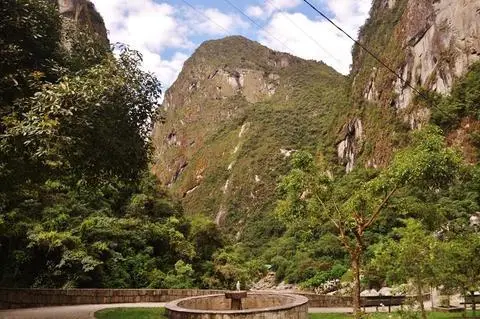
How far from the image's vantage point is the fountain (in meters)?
7.61

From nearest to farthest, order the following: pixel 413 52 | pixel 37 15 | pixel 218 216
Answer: pixel 37 15 → pixel 413 52 → pixel 218 216

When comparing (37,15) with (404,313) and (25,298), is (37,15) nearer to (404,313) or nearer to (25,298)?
(404,313)

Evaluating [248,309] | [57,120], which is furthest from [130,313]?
[57,120]

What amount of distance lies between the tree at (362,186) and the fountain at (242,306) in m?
2.30

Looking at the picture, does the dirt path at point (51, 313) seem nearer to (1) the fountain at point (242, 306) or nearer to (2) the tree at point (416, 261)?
(1) the fountain at point (242, 306)

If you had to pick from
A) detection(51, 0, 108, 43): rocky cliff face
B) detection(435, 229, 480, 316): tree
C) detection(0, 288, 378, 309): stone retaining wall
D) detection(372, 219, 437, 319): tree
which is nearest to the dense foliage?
detection(0, 288, 378, 309): stone retaining wall

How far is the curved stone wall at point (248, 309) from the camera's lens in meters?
7.60

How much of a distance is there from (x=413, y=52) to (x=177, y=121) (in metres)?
139

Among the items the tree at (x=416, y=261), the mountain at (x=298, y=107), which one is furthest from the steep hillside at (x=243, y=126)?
the tree at (x=416, y=261)

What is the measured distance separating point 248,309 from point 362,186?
20.3 feet

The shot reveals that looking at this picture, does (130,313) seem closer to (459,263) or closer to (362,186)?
(362,186)

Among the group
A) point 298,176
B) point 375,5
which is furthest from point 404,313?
point 375,5

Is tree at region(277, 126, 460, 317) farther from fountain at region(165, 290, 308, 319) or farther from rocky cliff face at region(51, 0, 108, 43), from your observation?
rocky cliff face at region(51, 0, 108, 43)

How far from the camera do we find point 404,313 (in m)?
8.82
